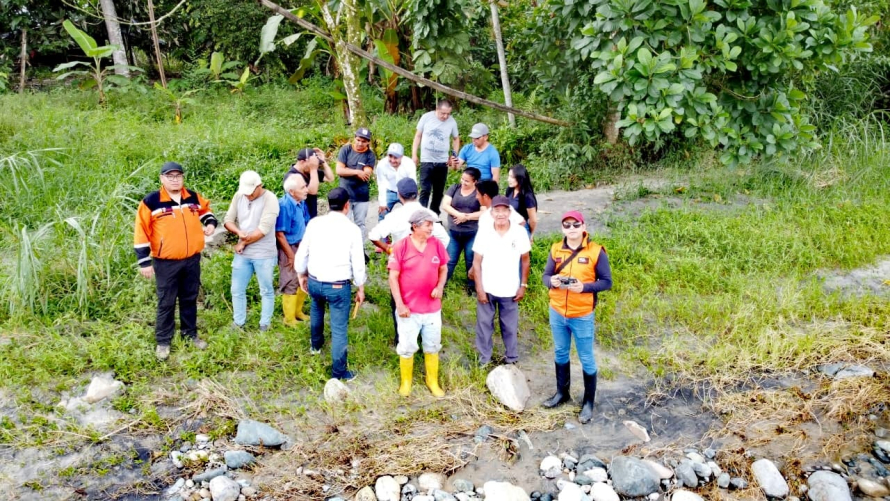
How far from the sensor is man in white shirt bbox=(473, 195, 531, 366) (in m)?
5.04

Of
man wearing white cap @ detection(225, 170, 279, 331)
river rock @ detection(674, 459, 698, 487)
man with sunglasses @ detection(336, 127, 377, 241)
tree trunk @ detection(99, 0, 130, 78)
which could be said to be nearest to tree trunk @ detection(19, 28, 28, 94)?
tree trunk @ detection(99, 0, 130, 78)

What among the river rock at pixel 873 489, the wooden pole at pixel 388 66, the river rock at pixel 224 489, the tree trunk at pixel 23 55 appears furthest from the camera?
the tree trunk at pixel 23 55

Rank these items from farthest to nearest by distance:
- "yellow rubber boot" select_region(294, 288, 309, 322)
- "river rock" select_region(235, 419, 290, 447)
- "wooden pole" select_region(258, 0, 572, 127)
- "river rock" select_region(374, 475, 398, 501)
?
"wooden pole" select_region(258, 0, 572, 127) < "yellow rubber boot" select_region(294, 288, 309, 322) < "river rock" select_region(235, 419, 290, 447) < "river rock" select_region(374, 475, 398, 501)

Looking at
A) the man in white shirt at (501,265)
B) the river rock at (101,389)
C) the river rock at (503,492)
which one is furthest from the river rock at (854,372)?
the river rock at (101,389)

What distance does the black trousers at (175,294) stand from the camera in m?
5.21

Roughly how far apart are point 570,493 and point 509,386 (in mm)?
1060

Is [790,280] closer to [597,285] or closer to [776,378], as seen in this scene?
[776,378]

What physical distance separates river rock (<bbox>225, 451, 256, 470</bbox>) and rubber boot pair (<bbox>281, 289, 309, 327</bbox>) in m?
1.66

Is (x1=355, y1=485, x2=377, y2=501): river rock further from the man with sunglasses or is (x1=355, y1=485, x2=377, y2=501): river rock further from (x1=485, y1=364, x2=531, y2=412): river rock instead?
the man with sunglasses

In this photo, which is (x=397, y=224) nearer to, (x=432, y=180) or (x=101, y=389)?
(x=432, y=180)

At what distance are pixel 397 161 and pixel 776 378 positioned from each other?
13.2ft

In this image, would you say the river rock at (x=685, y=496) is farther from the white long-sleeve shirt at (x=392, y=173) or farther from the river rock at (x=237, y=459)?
the white long-sleeve shirt at (x=392, y=173)

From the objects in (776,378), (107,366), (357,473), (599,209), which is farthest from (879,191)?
(107,366)

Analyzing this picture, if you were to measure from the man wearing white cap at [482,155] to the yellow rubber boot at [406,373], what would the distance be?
2383 millimetres
